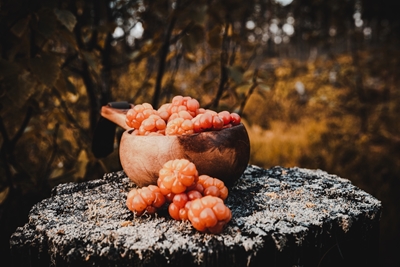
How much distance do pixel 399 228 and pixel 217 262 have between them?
285cm

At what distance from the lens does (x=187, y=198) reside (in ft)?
3.66

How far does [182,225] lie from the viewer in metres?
1.11

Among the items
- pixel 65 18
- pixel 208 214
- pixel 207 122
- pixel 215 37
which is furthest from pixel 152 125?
pixel 215 37

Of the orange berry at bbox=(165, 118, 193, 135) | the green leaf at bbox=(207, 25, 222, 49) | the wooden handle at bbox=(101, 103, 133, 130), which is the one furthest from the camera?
the green leaf at bbox=(207, 25, 222, 49)

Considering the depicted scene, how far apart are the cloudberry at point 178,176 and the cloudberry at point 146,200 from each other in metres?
0.04

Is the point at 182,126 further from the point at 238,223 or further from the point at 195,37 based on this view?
the point at 195,37

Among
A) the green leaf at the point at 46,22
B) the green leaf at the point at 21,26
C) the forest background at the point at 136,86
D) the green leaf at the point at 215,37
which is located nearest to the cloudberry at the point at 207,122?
the forest background at the point at 136,86

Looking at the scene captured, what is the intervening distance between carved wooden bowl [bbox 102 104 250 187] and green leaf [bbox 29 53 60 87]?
494 millimetres

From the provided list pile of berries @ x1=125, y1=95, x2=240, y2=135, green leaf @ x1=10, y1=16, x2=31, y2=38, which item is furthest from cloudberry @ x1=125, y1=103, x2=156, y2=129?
green leaf @ x1=10, y1=16, x2=31, y2=38

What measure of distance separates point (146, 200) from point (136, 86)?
3.53 m

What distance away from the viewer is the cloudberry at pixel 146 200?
114cm

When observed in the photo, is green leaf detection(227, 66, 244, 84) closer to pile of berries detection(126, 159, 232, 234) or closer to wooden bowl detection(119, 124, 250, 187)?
wooden bowl detection(119, 124, 250, 187)

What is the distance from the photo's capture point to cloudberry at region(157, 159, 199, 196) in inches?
42.9

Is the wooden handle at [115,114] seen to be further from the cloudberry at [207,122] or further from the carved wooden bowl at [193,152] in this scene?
the cloudberry at [207,122]
